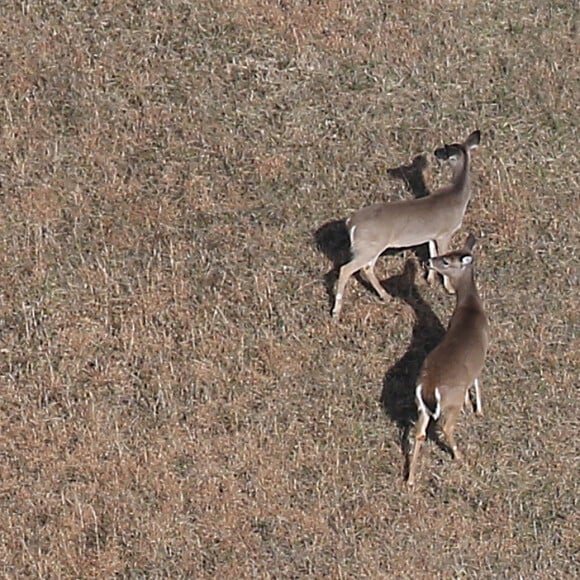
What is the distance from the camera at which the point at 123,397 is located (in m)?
9.80

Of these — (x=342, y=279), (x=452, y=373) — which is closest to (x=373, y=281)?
(x=342, y=279)

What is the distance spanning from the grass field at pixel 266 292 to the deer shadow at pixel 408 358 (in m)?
0.03

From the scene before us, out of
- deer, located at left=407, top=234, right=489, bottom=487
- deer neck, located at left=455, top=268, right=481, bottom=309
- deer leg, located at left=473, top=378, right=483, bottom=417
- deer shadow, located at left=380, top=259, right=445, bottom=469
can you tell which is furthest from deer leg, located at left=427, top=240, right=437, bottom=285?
deer leg, located at left=473, top=378, right=483, bottom=417

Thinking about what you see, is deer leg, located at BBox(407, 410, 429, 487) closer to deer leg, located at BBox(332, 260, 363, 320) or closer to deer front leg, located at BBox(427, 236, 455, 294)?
deer leg, located at BBox(332, 260, 363, 320)

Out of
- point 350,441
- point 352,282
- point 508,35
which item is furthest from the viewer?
point 508,35

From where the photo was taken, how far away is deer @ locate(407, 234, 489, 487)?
9.15m

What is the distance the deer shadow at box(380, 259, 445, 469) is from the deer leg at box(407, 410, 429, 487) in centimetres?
17

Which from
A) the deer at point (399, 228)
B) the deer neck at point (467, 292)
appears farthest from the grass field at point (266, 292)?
the deer neck at point (467, 292)

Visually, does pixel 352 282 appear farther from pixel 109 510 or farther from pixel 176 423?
pixel 109 510

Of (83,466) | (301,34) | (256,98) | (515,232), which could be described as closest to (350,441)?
(83,466)

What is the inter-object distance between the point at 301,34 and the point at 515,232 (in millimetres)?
3224

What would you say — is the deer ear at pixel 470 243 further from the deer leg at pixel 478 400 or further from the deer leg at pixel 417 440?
the deer leg at pixel 417 440

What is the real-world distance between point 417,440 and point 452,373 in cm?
50

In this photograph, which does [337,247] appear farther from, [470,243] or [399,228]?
[470,243]
